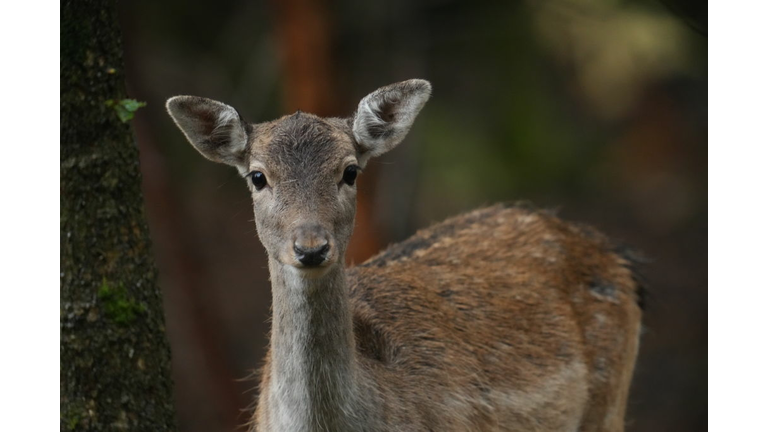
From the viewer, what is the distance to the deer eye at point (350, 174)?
4688 millimetres

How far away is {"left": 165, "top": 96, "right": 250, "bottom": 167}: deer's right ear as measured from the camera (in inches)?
186

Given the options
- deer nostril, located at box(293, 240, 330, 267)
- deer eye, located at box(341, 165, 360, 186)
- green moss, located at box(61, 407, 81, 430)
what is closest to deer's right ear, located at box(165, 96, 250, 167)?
deer eye, located at box(341, 165, 360, 186)

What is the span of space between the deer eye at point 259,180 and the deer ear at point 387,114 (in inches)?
23.9

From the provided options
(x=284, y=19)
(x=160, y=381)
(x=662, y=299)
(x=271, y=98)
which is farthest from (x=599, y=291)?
(x=662, y=299)

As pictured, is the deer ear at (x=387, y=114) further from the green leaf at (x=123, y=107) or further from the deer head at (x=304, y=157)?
the green leaf at (x=123, y=107)

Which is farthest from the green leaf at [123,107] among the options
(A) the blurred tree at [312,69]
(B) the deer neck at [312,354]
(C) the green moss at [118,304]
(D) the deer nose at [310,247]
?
(A) the blurred tree at [312,69]

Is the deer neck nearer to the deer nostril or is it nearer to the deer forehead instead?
the deer nostril

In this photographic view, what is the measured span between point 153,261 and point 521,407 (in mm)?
2474

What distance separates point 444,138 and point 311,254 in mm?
9748

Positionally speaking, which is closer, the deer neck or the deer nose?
the deer nose

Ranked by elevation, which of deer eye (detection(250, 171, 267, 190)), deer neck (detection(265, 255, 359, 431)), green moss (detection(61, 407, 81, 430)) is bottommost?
green moss (detection(61, 407, 81, 430))

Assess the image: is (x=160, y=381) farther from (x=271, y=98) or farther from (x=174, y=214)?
(x=271, y=98)

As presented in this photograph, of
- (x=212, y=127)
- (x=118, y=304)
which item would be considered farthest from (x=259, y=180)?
(x=118, y=304)

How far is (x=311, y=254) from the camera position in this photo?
410 cm
